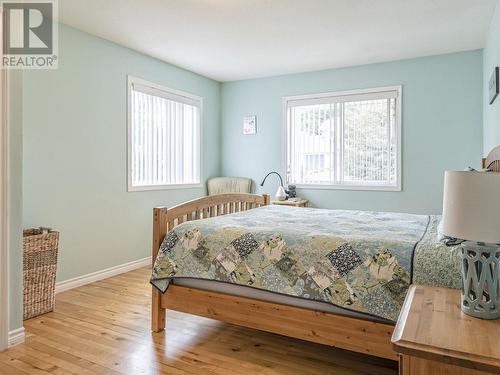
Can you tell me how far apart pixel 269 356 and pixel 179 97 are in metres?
3.61

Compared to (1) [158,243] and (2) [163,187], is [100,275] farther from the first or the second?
(1) [158,243]

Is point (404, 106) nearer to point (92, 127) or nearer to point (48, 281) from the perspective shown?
point (92, 127)

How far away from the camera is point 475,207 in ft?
3.73

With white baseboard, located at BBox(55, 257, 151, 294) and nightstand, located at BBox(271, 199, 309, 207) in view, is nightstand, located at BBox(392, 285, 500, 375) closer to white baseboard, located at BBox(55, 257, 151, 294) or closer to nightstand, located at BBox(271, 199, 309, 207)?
white baseboard, located at BBox(55, 257, 151, 294)

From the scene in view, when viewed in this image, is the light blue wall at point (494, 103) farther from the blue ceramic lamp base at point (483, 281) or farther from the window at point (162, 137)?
the window at point (162, 137)

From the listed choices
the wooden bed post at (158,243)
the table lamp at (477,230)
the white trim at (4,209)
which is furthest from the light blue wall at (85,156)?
the table lamp at (477,230)

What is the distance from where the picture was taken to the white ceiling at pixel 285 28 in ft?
10.0

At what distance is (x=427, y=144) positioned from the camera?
173 inches

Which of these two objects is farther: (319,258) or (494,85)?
(494,85)

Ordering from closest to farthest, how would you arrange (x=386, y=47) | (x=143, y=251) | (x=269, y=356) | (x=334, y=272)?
(x=334, y=272)
(x=269, y=356)
(x=386, y=47)
(x=143, y=251)

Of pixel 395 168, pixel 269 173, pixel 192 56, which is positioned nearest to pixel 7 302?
pixel 192 56

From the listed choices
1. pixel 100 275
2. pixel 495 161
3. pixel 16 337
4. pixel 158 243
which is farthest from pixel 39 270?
pixel 495 161

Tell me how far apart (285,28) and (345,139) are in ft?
6.16

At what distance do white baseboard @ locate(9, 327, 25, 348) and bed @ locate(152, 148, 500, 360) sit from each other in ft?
2.70
